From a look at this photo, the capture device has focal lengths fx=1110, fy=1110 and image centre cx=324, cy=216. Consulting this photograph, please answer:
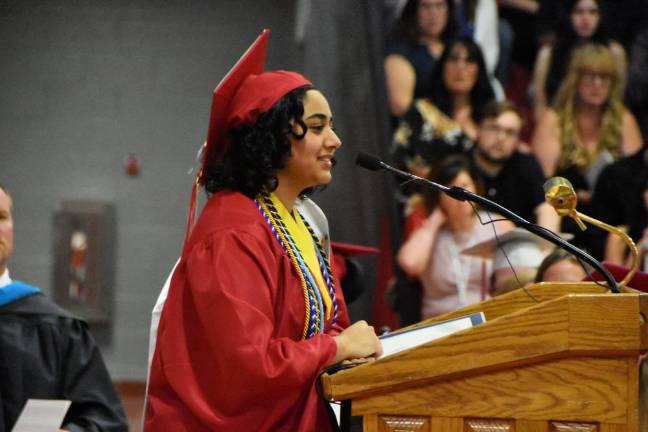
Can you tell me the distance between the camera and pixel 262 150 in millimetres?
2832

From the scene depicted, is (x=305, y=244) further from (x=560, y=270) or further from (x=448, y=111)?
(x=448, y=111)

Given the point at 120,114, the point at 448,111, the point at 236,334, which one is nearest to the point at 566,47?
the point at 448,111

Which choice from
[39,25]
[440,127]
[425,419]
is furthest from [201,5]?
[425,419]

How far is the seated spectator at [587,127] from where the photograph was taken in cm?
618

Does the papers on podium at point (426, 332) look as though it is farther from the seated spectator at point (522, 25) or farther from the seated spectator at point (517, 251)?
the seated spectator at point (522, 25)

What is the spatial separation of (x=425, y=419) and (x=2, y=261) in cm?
153

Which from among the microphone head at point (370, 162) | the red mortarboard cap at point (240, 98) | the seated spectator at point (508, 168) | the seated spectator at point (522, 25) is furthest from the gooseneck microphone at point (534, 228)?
the seated spectator at point (522, 25)

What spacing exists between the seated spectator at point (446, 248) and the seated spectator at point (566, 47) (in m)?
0.71

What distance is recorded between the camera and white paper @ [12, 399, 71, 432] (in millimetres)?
2811

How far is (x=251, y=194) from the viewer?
113 inches

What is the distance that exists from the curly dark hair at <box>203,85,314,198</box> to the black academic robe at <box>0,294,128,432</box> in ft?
2.35

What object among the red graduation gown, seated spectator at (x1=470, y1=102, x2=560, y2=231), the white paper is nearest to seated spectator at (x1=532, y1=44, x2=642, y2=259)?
seated spectator at (x1=470, y1=102, x2=560, y2=231)

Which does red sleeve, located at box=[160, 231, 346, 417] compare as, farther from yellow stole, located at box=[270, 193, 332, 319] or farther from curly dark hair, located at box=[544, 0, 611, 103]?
curly dark hair, located at box=[544, 0, 611, 103]

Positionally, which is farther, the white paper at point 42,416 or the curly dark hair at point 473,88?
the curly dark hair at point 473,88
